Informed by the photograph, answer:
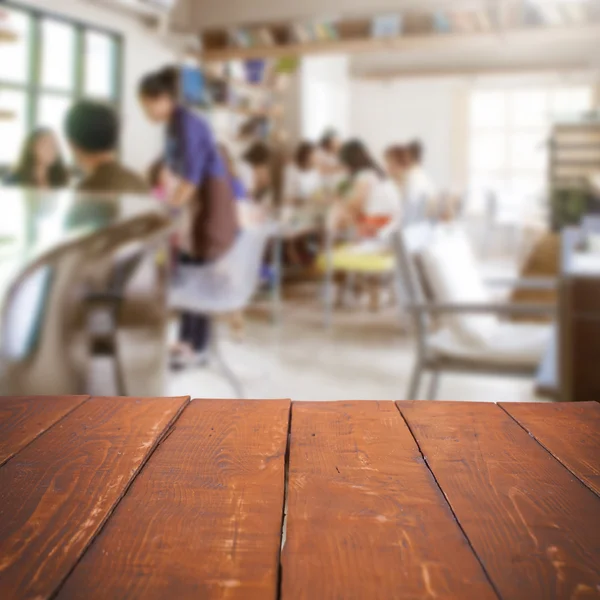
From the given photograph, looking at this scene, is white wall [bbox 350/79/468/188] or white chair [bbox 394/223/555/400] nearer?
white chair [bbox 394/223/555/400]

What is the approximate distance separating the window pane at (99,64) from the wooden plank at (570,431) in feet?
13.8

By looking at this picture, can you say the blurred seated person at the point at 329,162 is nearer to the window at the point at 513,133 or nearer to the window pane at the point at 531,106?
the window at the point at 513,133

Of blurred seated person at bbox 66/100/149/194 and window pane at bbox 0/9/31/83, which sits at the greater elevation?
window pane at bbox 0/9/31/83

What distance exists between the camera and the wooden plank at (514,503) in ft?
1.67

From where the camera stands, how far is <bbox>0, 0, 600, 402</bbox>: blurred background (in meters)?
2.08

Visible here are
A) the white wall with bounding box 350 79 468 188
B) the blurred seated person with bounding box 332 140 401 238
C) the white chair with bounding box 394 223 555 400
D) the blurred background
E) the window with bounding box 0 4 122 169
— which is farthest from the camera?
the white wall with bounding box 350 79 468 188

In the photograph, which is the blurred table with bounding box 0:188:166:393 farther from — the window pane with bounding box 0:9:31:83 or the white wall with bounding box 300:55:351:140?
the white wall with bounding box 300:55:351:140

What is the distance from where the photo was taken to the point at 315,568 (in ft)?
1.67

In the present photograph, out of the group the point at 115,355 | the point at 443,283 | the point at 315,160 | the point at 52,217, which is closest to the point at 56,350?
the point at 115,355

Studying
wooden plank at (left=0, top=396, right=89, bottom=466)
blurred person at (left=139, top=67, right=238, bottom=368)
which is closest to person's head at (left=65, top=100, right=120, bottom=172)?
blurred person at (left=139, top=67, right=238, bottom=368)

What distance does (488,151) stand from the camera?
998 cm

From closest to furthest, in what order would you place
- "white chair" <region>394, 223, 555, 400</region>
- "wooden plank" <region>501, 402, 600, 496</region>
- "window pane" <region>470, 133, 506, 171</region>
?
"wooden plank" <region>501, 402, 600, 496</region>, "white chair" <region>394, 223, 555, 400</region>, "window pane" <region>470, 133, 506, 171</region>

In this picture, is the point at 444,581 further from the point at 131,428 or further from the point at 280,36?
the point at 280,36

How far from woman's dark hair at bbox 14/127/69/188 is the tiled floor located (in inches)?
39.3
